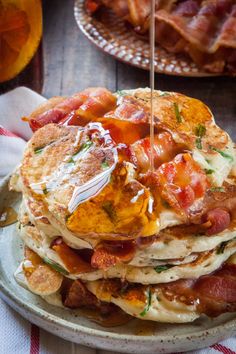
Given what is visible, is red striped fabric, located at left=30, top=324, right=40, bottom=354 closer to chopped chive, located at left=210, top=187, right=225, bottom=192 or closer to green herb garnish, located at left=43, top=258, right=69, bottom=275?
green herb garnish, located at left=43, top=258, right=69, bottom=275

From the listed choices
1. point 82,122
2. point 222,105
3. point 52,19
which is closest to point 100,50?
point 52,19

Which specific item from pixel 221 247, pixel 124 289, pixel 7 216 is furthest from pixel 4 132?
pixel 221 247

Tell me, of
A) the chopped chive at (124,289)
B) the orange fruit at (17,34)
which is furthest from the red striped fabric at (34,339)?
the orange fruit at (17,34)

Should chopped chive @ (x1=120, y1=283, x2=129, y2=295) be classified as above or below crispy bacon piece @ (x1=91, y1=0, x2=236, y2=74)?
below

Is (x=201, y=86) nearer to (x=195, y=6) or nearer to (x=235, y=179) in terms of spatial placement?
(x=195, y=6)

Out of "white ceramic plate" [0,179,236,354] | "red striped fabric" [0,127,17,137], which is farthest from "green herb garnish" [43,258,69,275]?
"red striped fabric" [0,127,17,137]

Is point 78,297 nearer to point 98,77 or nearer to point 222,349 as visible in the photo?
point 222,349
